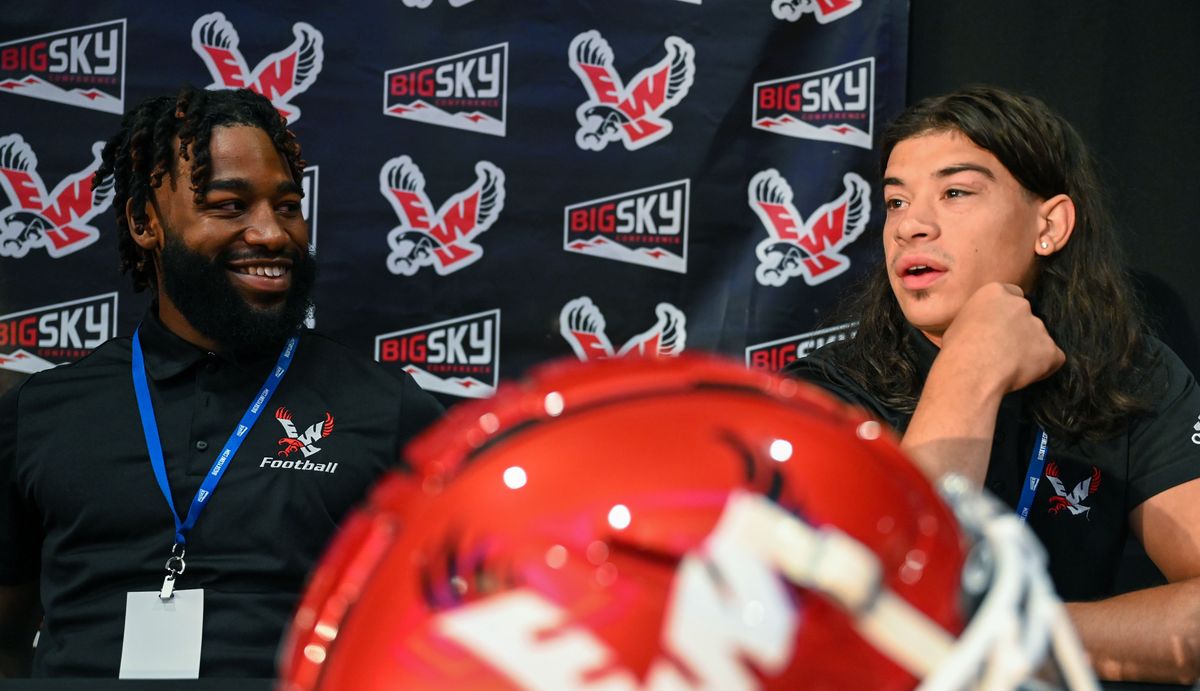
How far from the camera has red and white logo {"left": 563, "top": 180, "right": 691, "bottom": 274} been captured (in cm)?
218

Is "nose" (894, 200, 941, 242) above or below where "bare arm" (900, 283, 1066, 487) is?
above

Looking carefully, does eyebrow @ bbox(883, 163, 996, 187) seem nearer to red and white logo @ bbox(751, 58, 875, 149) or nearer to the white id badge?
red and white logo @ bbox(751, 58, 875, 149)

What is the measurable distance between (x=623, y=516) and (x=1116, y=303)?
1.25 meters

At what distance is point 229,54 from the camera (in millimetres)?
2156

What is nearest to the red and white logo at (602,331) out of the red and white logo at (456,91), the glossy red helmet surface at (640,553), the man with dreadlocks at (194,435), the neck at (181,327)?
the red and white logo at (456,91)

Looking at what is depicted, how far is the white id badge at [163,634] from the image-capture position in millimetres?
1449

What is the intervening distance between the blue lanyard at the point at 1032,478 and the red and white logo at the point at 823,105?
2.89ft

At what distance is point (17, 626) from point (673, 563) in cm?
148

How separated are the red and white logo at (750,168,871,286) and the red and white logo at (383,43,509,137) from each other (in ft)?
1.81

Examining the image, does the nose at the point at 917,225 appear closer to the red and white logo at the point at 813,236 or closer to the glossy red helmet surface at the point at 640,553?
the red and white logo at the point at 813,236

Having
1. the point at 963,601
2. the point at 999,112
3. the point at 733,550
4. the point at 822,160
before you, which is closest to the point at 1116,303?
the point at 999,112

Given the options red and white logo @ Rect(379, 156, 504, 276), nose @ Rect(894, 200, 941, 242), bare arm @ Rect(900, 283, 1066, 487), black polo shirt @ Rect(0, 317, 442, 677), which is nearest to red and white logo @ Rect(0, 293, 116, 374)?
black polo shirt @ Rect(0, 317, 442, 677)

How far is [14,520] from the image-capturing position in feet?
5.31

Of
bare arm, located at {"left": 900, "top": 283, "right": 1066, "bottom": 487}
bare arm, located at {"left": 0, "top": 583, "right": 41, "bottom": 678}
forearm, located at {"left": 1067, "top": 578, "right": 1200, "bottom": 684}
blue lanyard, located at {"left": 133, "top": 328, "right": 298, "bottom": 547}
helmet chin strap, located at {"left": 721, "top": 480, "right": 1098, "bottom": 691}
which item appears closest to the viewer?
helmet chin strap, located at {"left": 721, "top": 480, "right": 1098, "bottom": 691}
